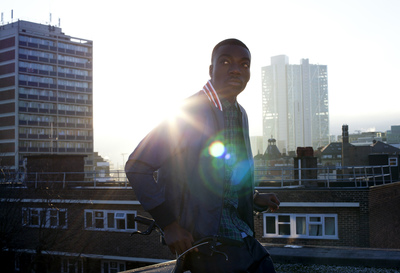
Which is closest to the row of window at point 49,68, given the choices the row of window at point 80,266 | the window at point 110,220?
the row of window at point 80,266

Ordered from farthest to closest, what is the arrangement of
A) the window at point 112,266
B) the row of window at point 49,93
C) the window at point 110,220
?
1. the row of window at point 49,93
2. the window at point 112,266
3. the window at point 110,220

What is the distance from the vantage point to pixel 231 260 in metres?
2.29

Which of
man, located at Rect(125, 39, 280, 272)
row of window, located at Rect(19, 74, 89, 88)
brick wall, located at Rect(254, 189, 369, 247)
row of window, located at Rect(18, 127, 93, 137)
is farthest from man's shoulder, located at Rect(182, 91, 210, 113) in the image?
row of window, located at Rect(19, 74, 89, 88)

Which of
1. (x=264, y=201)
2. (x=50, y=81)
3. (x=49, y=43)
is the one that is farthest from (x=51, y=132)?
(x=264, y=201)

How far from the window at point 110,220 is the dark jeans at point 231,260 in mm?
22125

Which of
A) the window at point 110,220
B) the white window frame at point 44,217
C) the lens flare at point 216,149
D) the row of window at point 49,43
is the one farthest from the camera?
the row of window at point 49,43

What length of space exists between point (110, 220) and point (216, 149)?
24.4 meters

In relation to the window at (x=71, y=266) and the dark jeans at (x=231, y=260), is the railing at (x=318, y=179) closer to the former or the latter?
the window at (x=71, y=266)

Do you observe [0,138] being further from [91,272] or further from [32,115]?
[91,272]

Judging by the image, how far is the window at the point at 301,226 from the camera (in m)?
19.9

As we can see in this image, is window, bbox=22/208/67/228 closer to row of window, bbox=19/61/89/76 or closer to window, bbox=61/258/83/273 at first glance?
window, bbox=61/258/83/273

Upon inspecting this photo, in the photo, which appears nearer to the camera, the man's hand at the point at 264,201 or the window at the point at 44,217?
the man's hand at the point at 264,201

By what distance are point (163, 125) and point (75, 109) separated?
101 m

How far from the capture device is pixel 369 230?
62.5 ft
